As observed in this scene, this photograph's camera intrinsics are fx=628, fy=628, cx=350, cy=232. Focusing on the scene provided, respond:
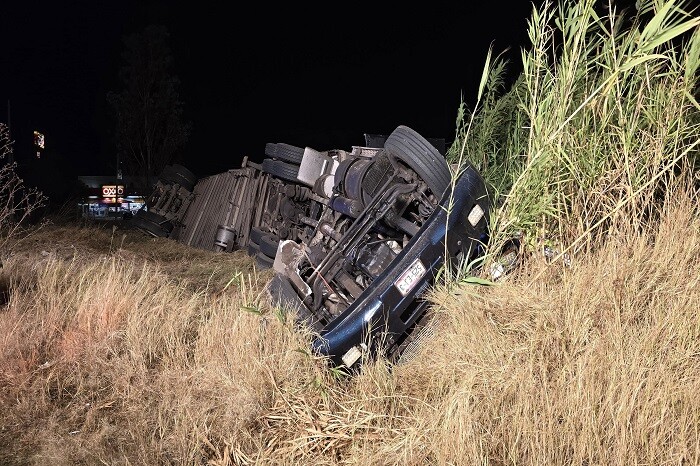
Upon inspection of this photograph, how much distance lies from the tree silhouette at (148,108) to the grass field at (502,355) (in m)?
29.1

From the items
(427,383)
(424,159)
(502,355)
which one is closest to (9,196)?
(424,159)

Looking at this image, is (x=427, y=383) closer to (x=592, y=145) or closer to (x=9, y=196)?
(x=592, y=145)

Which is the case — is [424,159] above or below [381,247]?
above

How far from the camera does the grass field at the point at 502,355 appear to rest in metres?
2.74

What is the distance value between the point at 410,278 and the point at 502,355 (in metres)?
1.12

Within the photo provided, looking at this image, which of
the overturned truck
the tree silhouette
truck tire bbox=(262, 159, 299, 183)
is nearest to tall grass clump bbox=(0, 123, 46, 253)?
the overturned truck

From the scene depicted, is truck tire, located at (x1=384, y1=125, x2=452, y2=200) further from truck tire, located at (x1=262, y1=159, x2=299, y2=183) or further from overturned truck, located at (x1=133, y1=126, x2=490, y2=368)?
truck tire, located at (x1=262, y1=159, x2=299, y2=183)

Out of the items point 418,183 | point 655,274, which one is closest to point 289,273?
point 418,183

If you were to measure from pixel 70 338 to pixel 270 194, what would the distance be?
19.7 feet

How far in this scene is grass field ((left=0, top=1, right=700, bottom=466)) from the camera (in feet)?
9.00

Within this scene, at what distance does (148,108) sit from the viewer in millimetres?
32219

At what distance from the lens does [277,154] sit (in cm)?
905

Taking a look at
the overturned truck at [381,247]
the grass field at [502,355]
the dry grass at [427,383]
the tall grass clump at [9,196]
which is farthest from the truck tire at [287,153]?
the dry grass at [427,383]

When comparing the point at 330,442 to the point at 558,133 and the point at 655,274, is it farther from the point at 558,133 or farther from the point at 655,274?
the point at 558,133
